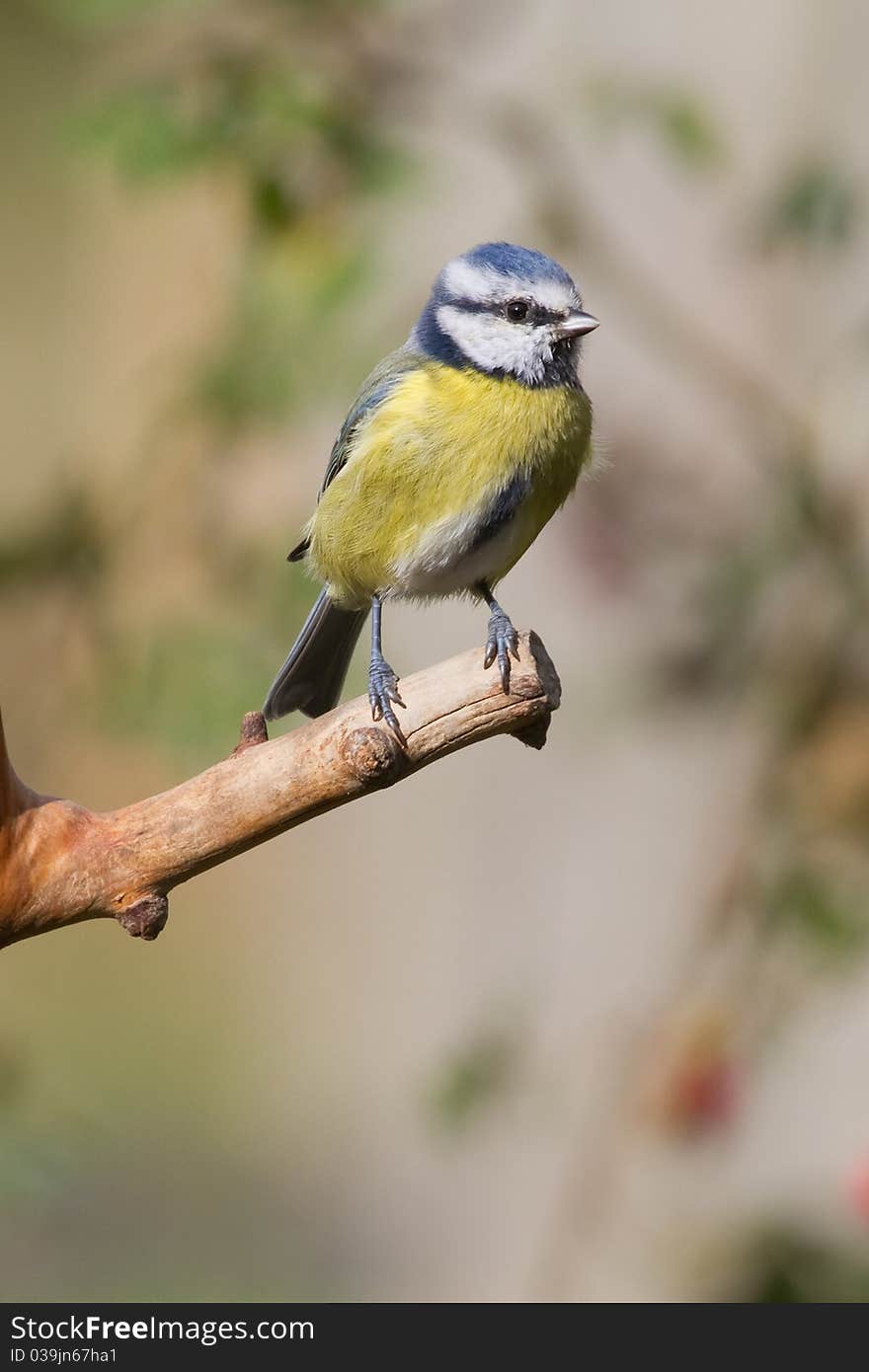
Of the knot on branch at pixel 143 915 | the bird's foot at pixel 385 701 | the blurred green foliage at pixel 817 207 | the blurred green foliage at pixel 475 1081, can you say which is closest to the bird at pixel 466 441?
the bird's foot at pixel 385 701

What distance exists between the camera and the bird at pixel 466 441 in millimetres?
1684

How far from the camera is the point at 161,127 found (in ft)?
7.00

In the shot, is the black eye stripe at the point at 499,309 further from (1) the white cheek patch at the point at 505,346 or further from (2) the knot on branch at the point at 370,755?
(2) the knot on branch at the point at 370,755

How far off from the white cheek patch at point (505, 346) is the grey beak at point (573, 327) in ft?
0.06

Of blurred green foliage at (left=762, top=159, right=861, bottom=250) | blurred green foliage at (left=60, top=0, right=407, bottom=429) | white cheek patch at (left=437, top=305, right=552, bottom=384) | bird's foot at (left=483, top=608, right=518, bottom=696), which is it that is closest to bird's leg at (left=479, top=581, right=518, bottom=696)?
bird's foot at (left=483, top=608, right=518, bottom=696)

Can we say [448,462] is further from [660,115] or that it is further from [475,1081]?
[475,1081]

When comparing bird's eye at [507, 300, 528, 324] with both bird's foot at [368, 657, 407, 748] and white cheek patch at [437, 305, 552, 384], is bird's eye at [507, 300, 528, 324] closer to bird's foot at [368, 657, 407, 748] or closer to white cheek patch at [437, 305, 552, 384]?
white cheek patch at [437, 305, 552, 384]

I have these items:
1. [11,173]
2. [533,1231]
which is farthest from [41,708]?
[11,173]

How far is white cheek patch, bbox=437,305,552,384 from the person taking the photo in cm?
172

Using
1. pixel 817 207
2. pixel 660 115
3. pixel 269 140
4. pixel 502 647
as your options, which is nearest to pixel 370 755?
pixel 502 647

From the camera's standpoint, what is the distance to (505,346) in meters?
1.73

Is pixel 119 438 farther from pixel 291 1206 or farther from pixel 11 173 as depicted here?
pixel 291 1206

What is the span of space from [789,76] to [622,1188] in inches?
77.7

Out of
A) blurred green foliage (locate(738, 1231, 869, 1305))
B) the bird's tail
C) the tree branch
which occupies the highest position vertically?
the bird's tail
